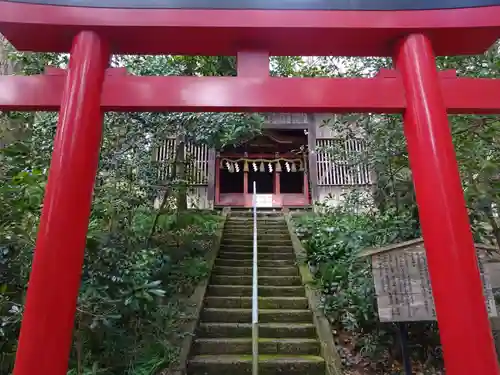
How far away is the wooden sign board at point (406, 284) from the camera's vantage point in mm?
2887

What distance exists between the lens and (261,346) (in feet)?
13.9

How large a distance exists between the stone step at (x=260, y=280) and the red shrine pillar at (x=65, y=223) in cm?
381

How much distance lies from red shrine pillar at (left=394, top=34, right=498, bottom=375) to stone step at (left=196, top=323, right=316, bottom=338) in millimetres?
2517

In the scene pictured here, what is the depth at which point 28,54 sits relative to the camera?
17.6ft

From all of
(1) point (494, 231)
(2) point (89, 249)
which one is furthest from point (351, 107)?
(2) point (89, 249)

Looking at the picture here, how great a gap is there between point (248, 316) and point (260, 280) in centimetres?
109

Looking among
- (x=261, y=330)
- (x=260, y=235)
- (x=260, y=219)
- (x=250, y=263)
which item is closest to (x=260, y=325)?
(x=261, y=330)

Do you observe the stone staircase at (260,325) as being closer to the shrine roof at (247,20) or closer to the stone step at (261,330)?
the stone step at (261,330)

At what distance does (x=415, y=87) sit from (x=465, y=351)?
1.71 metres

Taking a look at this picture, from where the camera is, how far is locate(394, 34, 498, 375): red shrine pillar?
210 centimetres

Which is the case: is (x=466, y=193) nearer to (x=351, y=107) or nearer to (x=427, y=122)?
(x=427, y=122)

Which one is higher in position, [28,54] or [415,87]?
[28,54]

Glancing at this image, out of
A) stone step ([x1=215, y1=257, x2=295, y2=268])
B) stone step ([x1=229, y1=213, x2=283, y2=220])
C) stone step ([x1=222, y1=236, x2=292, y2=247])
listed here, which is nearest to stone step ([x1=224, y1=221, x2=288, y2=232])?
stone step ([x1=229, y1=213, x2=283, y2=220])

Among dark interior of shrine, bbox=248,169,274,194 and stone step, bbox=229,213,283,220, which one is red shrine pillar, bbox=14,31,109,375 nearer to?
stone step, bbox=229,213,283,220
